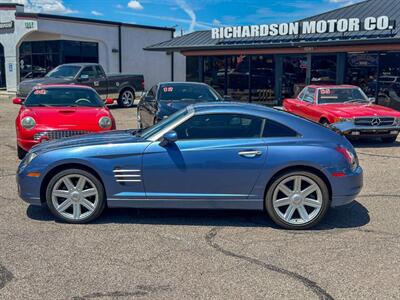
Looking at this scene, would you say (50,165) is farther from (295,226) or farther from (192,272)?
(295,226)

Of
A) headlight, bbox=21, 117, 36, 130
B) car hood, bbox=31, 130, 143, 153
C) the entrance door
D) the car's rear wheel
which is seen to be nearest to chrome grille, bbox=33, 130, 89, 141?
headlight, bbox=21, 117, 36, 130

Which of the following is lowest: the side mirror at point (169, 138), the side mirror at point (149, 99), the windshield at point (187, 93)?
the side mirror at point (169, 138)

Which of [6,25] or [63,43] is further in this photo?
[6,25]

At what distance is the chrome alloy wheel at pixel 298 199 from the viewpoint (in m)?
5.10

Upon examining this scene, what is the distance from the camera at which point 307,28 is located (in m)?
18.5

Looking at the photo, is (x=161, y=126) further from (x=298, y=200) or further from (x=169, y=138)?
(x=298, y=200)

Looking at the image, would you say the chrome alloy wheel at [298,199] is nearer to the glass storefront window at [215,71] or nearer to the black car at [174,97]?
the black car at [174,97]

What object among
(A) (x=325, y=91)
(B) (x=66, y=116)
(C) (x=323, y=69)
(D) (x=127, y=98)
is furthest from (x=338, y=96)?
(D) (x=127, y=98)

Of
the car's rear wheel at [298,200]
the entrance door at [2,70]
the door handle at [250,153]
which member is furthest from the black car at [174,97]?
the entrance door at [2,70]

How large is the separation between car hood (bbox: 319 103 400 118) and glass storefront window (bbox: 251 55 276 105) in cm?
955

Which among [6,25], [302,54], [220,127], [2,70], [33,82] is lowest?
[220,127]

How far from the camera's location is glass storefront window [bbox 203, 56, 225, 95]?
22672 mm

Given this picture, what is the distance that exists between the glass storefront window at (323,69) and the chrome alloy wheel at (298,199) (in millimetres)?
Answer: 14819

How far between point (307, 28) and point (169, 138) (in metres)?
15.2
